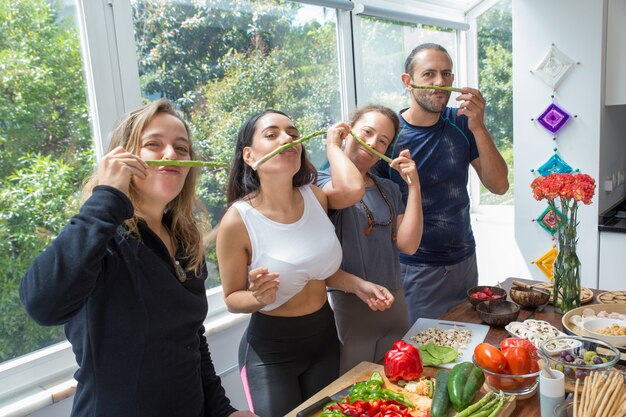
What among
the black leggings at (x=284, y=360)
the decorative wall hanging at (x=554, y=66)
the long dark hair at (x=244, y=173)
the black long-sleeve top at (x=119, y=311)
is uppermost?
the decorative wall hanging at (x=554, y=66)

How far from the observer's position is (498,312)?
191 cm

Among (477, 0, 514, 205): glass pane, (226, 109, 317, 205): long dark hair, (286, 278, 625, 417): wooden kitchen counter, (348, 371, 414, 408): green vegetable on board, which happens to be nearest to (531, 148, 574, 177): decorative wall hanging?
(477, 0, 514, 205): glass pane

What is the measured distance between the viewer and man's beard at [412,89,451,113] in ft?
7.77

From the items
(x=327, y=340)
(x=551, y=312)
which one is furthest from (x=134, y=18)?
(x=551, y=312)

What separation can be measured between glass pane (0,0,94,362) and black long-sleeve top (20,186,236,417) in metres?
0.90

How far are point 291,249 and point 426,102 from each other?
1144 mm

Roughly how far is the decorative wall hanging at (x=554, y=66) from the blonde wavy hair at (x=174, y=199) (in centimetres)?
275

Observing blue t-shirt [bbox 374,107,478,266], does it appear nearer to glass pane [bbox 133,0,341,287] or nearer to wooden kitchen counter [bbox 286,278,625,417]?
wooden kitchen counter [bbox 286,278,625,417]

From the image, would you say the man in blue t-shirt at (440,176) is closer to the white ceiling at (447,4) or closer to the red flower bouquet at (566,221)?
the red flower bouquet at (566,221)

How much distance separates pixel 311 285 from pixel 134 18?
57.6 inches

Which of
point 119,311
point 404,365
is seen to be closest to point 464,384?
point 404,365

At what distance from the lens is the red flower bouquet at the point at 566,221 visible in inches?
69.0

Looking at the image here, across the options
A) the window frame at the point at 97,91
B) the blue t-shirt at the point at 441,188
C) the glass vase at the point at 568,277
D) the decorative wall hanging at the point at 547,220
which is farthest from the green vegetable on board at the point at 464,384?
the decorative wall hanging at the point at 547,220

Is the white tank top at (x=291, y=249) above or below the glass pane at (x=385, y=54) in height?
below
